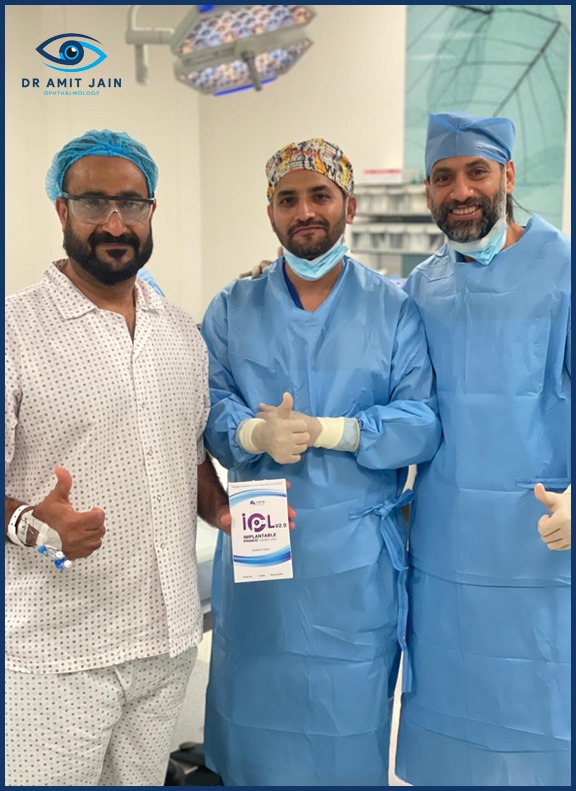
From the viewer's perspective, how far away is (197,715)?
2.72 meters

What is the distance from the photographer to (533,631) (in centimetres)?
182

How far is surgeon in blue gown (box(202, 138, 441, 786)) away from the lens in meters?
1.82

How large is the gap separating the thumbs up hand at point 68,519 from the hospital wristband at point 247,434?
0.49 m

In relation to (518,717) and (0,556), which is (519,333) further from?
(0,556)

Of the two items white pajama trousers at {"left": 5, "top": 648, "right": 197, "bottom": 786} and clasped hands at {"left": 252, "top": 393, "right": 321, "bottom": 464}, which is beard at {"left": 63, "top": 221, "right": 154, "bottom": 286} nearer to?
clasped hands at {"left": 252, "top": 393, "right": 321, "bottom": 464}

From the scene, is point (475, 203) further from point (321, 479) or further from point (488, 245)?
point (321, 479)

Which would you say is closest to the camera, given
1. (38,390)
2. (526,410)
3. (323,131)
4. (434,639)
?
(38,390)

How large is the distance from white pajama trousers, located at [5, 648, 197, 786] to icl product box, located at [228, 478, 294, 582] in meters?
0.23

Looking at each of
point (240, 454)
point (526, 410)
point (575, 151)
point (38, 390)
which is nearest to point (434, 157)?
point (575, 151)

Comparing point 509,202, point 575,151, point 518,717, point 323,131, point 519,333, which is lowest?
point 518,717

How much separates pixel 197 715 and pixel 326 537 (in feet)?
4.15

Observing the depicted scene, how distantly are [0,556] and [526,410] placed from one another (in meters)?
1.17

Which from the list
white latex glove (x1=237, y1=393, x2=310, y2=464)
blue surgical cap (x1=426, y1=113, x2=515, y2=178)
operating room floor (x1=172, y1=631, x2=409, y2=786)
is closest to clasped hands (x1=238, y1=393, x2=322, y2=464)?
white latex glove (x1=237, y1=393, x2=310, y2=464)

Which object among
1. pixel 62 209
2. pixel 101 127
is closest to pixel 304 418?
pixel 62 209
